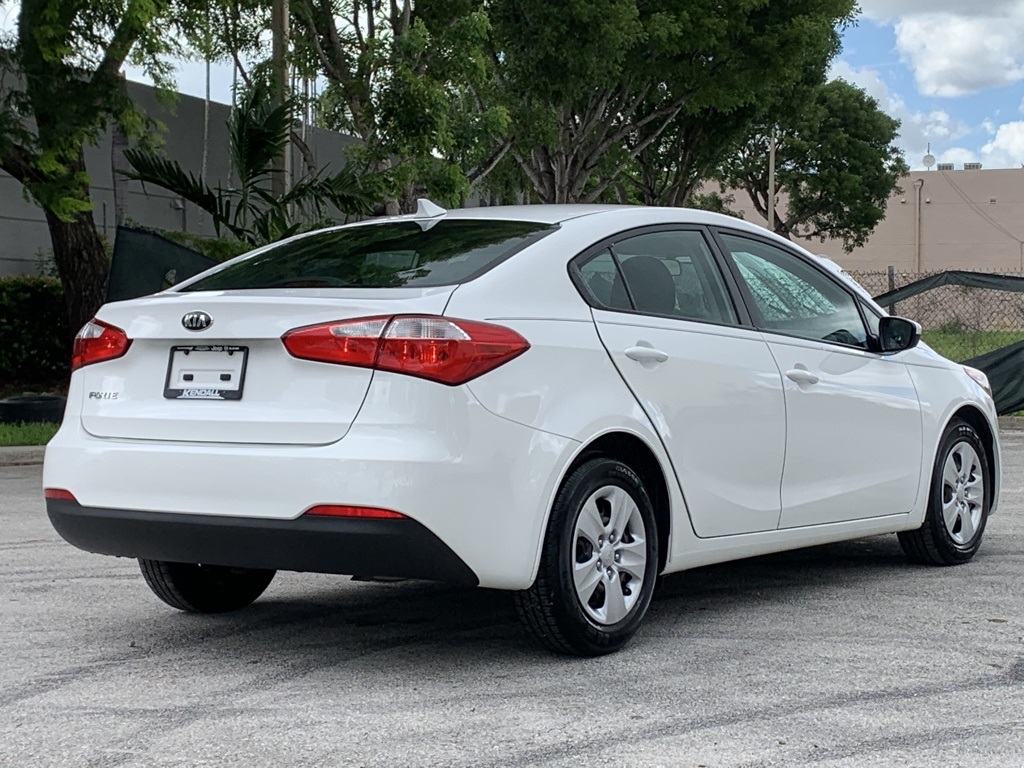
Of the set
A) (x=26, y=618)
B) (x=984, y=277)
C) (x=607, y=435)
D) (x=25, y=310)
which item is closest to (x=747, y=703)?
(x=607, y=435)

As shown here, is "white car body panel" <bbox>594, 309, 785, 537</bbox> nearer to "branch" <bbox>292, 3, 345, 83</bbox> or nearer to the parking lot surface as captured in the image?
the parking lot surface

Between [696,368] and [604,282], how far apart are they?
19.1 inches

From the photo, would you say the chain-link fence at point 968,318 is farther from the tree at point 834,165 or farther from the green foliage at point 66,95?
the tree at point 834,165

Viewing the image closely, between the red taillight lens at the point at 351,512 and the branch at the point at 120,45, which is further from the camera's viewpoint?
the branch at the point at 120,45

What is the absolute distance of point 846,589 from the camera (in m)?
6.68

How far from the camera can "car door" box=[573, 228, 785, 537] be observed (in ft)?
17.8

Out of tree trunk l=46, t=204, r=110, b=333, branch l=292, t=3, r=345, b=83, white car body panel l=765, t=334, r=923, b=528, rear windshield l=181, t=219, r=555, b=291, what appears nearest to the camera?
rear windshield l=181, t=219, r=555, b=291

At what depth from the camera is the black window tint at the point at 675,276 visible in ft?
18.6

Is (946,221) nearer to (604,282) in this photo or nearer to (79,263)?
(79,263)

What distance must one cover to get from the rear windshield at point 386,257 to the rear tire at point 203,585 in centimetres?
113

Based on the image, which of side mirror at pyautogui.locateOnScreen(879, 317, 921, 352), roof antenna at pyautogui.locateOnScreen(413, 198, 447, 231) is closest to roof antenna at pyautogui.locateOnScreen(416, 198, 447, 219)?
roof antenna at pyautogui.locateOnScreen(413, 198, 447, 231)

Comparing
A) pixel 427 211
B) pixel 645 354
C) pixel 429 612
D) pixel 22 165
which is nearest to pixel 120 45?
pixel 22 165

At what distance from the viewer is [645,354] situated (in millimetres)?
5375

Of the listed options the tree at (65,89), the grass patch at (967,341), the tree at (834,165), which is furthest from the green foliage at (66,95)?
the tree at (834,165)
